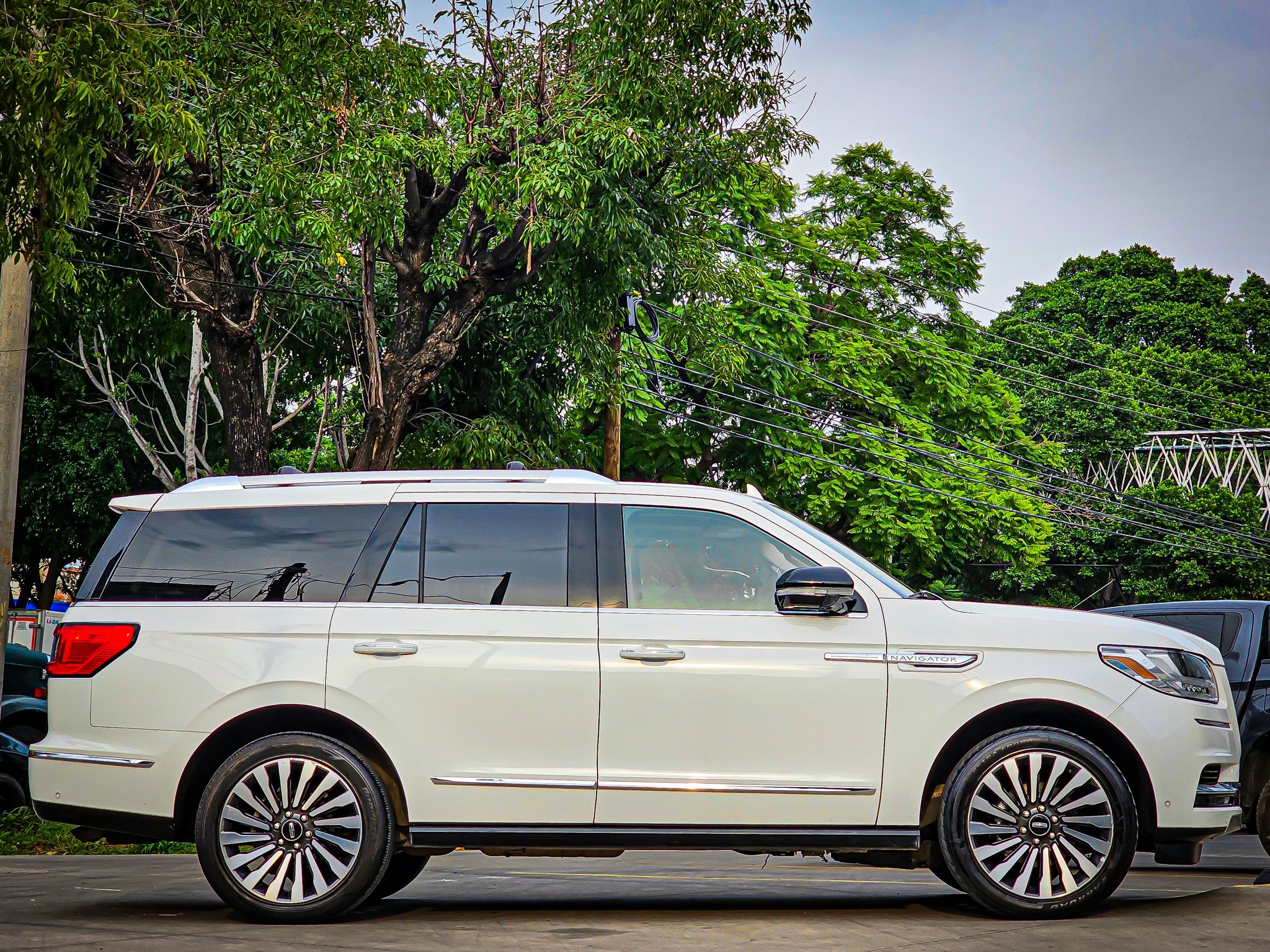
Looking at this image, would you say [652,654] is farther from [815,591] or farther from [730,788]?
[815,591]

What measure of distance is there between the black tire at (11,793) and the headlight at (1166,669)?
1043cm

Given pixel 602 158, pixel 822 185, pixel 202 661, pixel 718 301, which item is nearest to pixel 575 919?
pixel 202 661

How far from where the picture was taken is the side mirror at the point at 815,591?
593 centimetres

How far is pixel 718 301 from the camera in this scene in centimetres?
1831

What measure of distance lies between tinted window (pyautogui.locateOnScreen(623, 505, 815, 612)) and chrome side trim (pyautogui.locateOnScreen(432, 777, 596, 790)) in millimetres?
852

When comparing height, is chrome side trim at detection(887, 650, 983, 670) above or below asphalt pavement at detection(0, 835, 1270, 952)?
above

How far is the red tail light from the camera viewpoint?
6250 millimetres

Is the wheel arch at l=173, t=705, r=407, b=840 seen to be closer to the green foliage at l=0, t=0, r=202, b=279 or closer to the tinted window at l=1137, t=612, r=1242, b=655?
the green foliage at l=0, t=0, r=202, b=279

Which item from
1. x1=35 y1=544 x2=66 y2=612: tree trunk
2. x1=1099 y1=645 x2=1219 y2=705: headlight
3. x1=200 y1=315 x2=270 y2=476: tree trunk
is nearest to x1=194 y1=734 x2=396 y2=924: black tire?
x1=1099 y1=645 x2=1219 y2=705: headlight

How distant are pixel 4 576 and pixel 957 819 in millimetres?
8354

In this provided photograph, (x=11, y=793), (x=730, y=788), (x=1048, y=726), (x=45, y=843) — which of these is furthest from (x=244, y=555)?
(x=11, y=793)

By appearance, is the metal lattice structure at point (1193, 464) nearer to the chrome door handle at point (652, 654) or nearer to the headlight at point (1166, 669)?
the headlight at point (1166, 669)

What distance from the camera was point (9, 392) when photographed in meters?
11.1

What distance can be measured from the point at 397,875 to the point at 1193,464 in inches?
1861
